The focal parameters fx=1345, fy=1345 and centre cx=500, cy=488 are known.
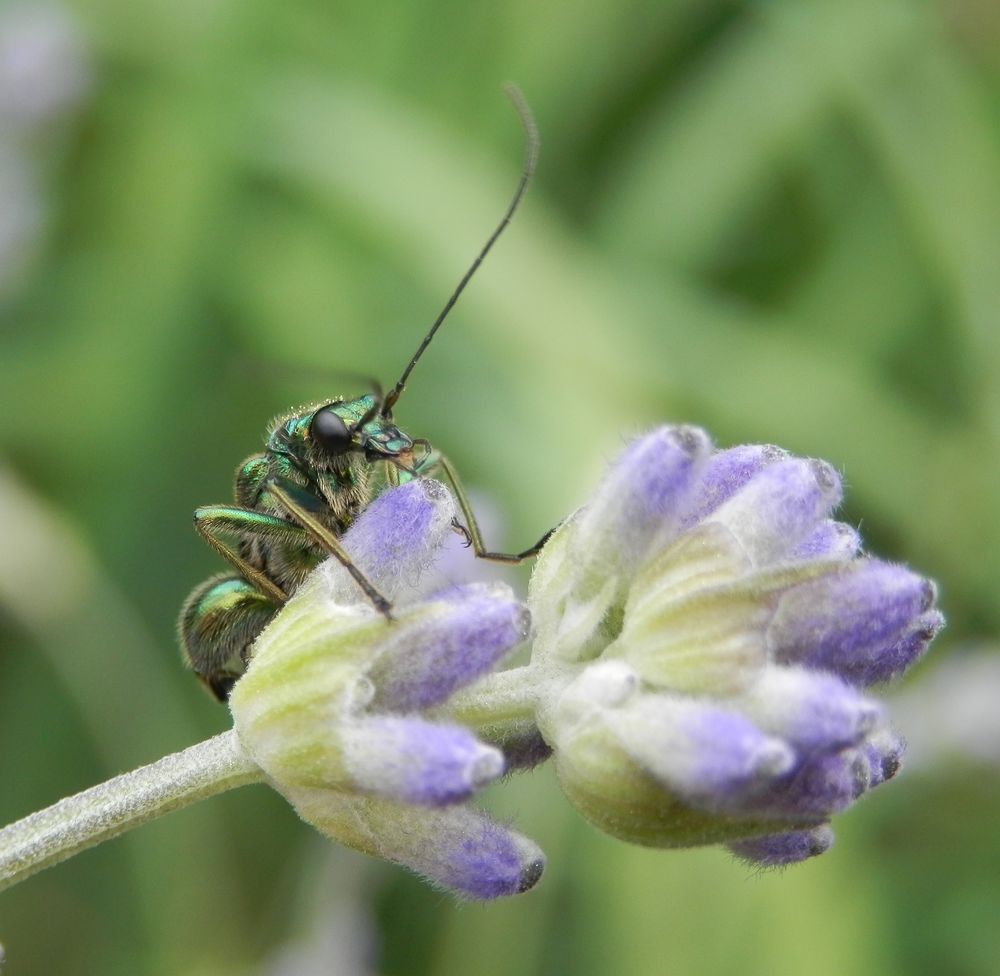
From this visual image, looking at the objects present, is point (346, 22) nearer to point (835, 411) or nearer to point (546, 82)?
point (546, 82)

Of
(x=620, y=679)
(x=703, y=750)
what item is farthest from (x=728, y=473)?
(x=703, y=750)

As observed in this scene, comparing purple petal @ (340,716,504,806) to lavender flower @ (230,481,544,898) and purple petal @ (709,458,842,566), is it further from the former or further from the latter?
purple petal @ (709,458,842,566)

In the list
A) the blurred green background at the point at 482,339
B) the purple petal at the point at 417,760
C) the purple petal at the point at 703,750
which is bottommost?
the blurred green background at the point at 482,339

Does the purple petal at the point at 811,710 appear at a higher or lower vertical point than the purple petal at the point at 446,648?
higher

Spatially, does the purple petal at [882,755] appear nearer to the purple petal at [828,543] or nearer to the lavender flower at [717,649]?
the lavender flower at [717,649]

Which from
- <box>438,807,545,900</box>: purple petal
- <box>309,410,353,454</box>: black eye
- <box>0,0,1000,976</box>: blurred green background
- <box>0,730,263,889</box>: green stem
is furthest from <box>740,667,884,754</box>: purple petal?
<box>0,0,1000,976</box>: blurred green background

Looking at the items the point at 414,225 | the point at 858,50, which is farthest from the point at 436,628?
the point at 858,50

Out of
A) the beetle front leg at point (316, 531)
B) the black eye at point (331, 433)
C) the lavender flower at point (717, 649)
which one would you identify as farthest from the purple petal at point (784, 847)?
the black eye at point (331, 433)
